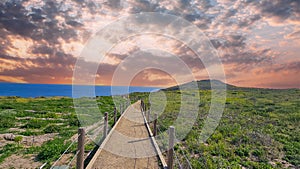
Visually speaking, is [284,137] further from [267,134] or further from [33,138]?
[33,138]

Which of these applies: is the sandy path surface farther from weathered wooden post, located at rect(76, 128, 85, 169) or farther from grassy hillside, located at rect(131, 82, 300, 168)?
grassy hillside, located at rect(131, 82, 300, 168)

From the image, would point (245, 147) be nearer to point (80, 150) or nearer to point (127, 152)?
point (127, 152)

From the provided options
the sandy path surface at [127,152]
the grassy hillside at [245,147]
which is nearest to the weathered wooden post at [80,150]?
the sandy path surface at [127,152]

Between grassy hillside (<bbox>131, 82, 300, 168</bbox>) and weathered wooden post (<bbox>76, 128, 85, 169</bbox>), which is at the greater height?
weathered wooden post (<bbox>76, 128, 85, 169</bbox>)

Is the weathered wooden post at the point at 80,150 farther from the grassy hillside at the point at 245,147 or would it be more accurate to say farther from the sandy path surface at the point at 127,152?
the grassy hillside at the point at 245,147

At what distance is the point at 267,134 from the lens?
42.6ft

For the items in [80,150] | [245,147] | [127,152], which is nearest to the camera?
[80,150]

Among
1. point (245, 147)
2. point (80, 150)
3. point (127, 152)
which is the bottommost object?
point (245, 147)

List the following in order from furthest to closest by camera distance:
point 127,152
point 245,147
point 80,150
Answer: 1. point 245,147
2. point 127,152
3. point 80,150

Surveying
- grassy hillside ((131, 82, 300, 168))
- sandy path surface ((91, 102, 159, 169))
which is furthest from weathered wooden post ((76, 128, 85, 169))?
grassy hillside ((131, 82, 300, 168))

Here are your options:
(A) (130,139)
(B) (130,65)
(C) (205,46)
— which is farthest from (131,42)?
(A) (130,139)

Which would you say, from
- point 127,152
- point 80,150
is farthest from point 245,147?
point 80,150

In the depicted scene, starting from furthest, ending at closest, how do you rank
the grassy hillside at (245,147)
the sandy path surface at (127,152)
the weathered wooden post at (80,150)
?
the grassy hillside at (245,147) < the sandy path surface at (127,152) < the weathered wooden post at (80,150)

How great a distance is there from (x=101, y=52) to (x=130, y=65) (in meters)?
5.00
